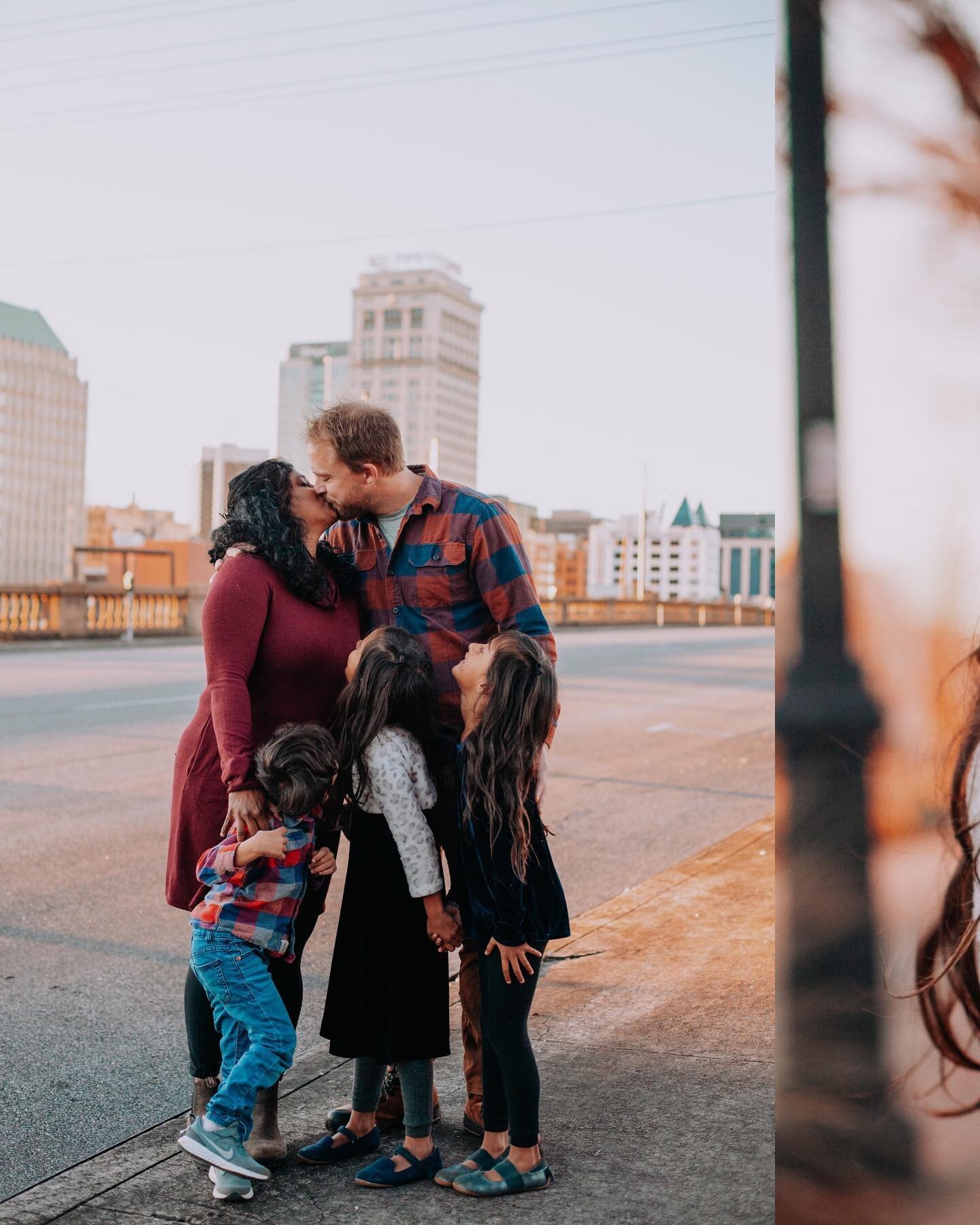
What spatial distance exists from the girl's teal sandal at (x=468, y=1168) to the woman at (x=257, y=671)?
0.42 meters

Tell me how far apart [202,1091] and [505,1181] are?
2.72 feet

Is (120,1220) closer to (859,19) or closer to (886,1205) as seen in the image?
(886,1205)

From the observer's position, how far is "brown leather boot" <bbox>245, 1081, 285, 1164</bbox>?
3.30m

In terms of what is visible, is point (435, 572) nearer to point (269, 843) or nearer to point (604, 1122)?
point (269, 843)

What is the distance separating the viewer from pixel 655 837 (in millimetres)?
8391

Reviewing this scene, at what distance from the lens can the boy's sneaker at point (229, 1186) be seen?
306cm

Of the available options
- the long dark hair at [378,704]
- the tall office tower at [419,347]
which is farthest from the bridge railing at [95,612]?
the tall office tower at [419,347]

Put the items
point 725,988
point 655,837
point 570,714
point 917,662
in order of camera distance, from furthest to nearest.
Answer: point 570,714
point 655,837
point 725,988
point 917,662

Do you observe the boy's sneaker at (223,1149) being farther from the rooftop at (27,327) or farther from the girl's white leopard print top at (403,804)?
the rooftop at (27,327)

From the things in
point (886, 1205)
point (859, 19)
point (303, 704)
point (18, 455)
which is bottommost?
point (886, 1205)

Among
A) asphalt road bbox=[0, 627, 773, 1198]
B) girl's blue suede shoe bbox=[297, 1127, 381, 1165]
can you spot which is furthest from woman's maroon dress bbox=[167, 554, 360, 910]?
asphalt road bbox=[0, 627, 773, 1198]

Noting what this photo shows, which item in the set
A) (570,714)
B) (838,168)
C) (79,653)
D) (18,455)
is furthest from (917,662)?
(18,455)

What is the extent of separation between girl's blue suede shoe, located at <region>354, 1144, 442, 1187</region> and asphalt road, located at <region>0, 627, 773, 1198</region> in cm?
82

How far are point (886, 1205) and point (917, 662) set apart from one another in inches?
35.4
